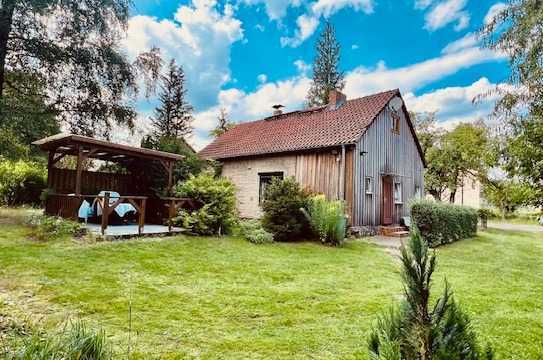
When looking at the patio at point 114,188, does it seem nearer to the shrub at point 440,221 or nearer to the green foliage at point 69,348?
the green foliage at point 69,348

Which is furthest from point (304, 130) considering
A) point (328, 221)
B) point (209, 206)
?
point (209, 206)

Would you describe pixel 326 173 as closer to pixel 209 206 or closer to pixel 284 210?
pixel 284 210

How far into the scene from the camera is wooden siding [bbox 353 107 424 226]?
12586 millimetres

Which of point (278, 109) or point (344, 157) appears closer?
point (344, 157)

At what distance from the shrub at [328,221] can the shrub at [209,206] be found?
243 cm

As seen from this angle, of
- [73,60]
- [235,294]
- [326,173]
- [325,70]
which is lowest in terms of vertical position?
[235,294]

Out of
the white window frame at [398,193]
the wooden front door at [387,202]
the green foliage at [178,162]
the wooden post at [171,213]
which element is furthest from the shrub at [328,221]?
the white window frame at [398,193]

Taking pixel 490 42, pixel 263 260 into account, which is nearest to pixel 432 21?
pixel 490 42

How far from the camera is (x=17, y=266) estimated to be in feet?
17.4

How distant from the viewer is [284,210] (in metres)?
10.1

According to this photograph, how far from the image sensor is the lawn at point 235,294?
126 inches

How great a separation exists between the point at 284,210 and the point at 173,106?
21280mm

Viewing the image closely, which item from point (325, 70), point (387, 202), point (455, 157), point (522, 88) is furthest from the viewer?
point (325, 70)

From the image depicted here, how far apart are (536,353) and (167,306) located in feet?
12.9
